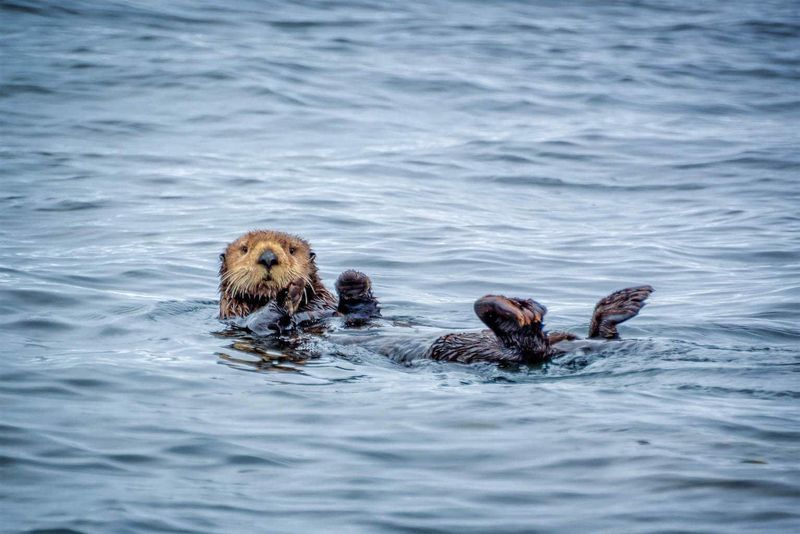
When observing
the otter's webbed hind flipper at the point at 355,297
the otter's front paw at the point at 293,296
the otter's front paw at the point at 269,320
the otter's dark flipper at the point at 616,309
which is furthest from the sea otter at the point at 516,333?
the otter's front paw at the point at 293,296

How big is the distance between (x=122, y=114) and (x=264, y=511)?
34.4ft

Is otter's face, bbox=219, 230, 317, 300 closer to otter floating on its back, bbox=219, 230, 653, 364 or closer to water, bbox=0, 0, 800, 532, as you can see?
otter floating on its back, bbox=219, 230, 653, 364

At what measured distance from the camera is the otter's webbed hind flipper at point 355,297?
606cm

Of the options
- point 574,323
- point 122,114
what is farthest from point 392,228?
point 122,114

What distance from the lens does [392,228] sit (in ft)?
30.4

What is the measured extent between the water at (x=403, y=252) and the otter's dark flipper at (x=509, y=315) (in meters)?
0.20

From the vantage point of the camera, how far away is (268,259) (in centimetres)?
596

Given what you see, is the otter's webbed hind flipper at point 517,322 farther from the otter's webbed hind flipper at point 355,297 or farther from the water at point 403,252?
the otter's webbed hind flipper at point 355,297

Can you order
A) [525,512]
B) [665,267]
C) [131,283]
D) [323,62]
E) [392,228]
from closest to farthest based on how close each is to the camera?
1. [525,512]
2. [131,283]
3. [665,267]
4. [392,228]
5. [323,62]

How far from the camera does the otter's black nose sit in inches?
235

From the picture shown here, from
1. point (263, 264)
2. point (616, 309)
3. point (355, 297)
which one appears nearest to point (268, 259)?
point (263, 264)

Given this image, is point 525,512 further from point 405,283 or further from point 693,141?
point 693,141

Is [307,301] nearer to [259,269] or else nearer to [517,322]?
[259,269]

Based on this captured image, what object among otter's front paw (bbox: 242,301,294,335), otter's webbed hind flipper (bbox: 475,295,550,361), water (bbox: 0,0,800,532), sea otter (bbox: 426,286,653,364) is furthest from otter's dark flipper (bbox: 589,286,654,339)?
otter's front paw (bbox: 242,301,294,335)
